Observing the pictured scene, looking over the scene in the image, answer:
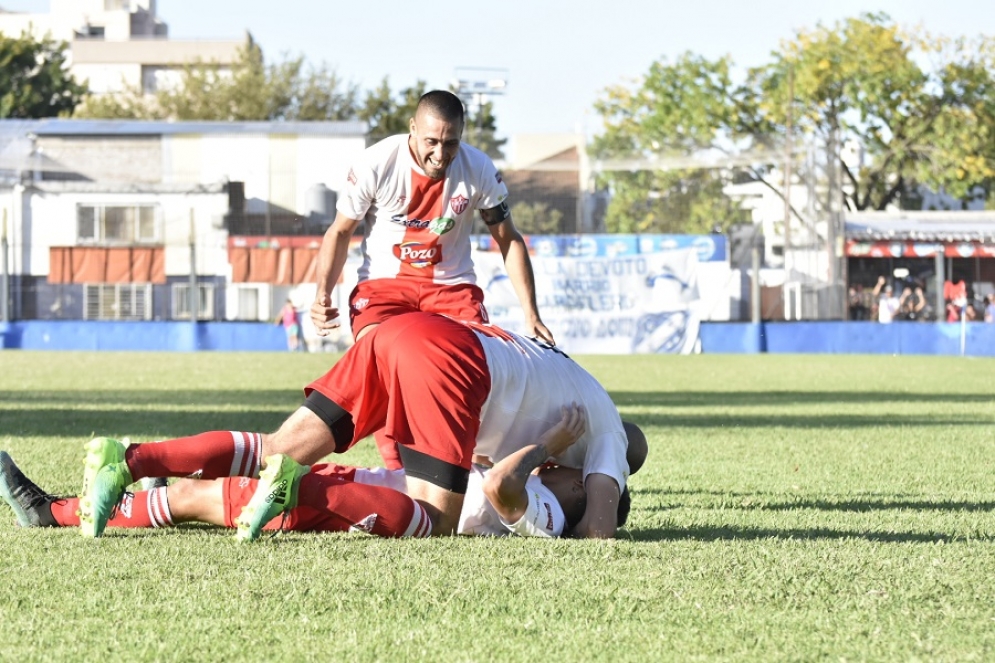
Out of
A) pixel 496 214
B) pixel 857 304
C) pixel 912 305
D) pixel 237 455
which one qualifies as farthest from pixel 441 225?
pixel 912 305

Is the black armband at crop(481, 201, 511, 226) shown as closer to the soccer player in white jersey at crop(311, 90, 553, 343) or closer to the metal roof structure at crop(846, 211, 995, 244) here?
the soccer player in white jersey at crop(311, 90, 553, 343)

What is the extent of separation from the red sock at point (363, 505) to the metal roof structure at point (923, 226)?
43524 mm

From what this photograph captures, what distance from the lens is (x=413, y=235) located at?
7.31m

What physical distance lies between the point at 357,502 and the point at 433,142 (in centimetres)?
200

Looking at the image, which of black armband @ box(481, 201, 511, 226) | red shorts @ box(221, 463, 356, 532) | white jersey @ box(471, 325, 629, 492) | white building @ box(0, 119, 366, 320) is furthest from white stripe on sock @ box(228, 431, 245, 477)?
white building @ box(0, 119, 366, 320)

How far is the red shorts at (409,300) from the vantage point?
Result: 7203 mm

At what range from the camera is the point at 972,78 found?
2099 inches

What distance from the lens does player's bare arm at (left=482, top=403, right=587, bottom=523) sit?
5.46 metres

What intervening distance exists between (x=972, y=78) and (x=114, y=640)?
53423mm

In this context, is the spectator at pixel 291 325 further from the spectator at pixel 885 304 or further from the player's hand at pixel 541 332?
the player's hand at pixel 541 332

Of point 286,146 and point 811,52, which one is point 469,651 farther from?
point 811,52

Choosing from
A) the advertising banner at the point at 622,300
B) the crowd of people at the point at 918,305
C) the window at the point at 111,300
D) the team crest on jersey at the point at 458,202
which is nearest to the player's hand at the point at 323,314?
the team crest on jersey at the point at 458,202

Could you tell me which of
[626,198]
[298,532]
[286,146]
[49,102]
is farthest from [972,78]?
[298,532]

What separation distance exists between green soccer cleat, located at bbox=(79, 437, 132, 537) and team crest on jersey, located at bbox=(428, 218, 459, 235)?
2.31 meters
